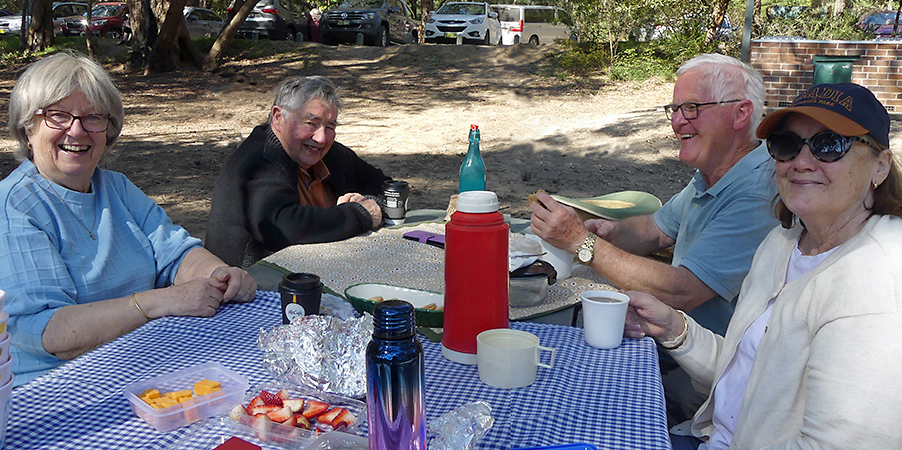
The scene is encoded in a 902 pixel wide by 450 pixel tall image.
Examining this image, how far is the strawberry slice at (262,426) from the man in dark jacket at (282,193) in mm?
1748

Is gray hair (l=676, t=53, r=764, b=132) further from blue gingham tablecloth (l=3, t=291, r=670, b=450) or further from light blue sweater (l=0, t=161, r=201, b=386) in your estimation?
light blue sweater (l=0, t=161, r=201, b=386)

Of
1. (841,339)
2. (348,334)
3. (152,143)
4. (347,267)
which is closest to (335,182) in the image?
(347,267)

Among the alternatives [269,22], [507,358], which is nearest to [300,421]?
[507,358]

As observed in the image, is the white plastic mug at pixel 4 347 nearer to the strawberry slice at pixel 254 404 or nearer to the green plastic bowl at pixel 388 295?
the strawberry slice at pixel 254 404

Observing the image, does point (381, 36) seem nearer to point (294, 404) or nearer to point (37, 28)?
point (37, 28)

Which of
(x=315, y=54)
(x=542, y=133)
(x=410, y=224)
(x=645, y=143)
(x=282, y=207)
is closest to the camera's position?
(x=282, y=207)

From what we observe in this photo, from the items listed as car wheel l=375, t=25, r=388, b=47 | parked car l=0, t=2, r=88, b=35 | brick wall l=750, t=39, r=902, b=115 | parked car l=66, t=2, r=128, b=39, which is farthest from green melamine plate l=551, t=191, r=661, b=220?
parked car l=0, t=2, r=88, b=35

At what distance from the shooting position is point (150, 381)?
151cm

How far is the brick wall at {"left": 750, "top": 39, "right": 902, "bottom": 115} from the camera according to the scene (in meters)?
9.71

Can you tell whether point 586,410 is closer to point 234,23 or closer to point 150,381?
point 150,381

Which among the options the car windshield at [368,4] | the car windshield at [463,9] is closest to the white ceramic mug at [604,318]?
the car windshield at [463,9]

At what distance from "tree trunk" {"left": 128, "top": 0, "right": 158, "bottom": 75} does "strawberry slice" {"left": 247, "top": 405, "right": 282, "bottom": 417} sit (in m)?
14.8

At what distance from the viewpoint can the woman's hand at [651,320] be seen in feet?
6.29

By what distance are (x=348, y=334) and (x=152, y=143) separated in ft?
30.5
